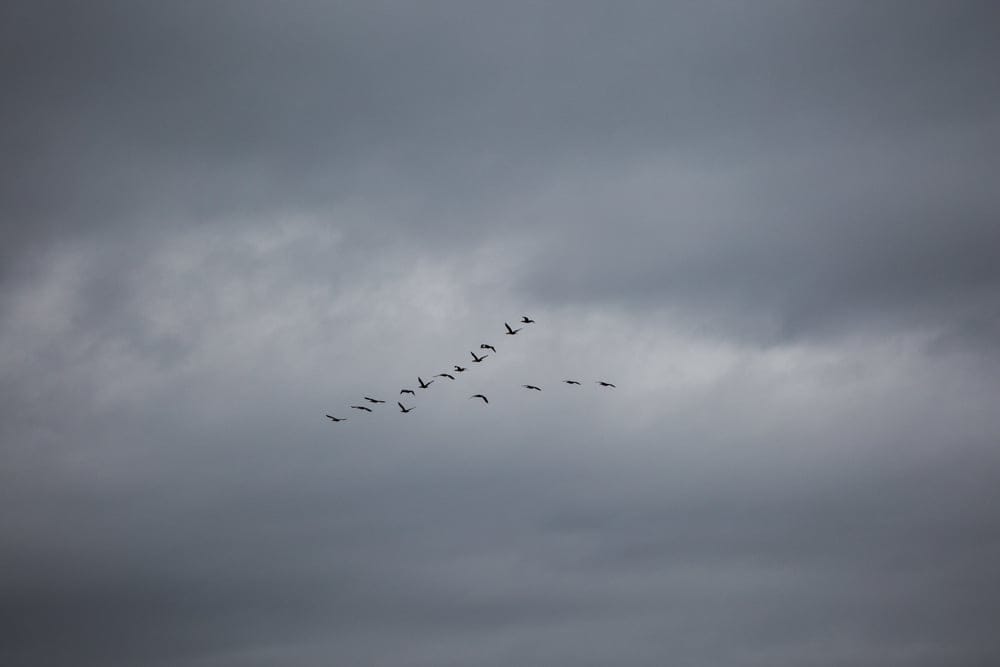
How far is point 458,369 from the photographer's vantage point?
383 ft

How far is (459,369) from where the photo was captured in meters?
116

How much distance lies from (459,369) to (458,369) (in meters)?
0.83
